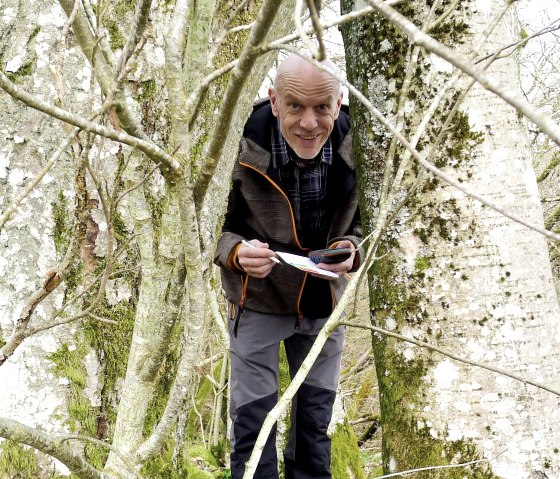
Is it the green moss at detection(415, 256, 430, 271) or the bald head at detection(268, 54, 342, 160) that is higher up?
the bald head at detection(268, 54, 342, 160)

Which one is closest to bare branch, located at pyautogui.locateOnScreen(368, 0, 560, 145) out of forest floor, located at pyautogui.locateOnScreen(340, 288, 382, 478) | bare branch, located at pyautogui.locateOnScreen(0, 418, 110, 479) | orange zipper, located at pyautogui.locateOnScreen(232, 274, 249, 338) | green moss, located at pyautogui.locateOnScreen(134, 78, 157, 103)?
bare branch, located at pyautogui.locateOnScreen(0, 418, 110, 479)

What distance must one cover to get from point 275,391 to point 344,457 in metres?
1.33

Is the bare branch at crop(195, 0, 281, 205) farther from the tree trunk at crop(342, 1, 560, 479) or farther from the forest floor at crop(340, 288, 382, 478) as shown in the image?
the forest floor at crop(340, 288, 382, 478)

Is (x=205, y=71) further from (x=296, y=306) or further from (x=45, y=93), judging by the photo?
(x=296, y=306)

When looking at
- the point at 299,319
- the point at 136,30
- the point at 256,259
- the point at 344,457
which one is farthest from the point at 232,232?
the point at 344,457

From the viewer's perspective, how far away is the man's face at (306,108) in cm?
219

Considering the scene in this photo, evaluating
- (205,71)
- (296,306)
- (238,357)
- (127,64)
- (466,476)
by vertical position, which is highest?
(205,71)

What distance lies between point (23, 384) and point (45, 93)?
99cm

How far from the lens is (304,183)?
249cm

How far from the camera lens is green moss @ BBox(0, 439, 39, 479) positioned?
190 cm

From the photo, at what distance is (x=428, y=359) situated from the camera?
1651mm

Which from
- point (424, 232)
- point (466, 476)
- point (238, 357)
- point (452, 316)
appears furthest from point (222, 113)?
point (238, 357)

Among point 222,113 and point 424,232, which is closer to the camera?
point 222,113

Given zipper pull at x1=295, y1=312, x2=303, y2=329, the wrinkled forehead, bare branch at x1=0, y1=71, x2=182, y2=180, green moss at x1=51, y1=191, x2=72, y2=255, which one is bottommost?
zipper pull at x1=295, y1=312, x2=303, y2=329
